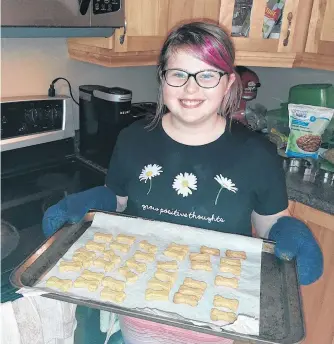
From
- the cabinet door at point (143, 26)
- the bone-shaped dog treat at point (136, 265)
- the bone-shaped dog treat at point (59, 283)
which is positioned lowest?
the bone-shaped dog treat at point (136, 265)

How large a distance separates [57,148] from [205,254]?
87cm

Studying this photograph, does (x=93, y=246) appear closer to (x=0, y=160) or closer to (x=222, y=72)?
(x=222, y=72)

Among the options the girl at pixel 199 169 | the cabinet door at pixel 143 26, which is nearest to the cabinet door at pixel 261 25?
the cabinet door at pixel 143 26

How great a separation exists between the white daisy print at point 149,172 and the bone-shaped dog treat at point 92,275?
0.79ft

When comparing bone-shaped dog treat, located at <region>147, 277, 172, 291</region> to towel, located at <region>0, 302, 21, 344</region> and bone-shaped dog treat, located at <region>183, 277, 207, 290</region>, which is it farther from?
towel, located at <region>0, 302, 21, 344</region>

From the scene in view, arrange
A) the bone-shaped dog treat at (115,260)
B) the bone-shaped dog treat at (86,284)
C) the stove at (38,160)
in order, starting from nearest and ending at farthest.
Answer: the bone-shaped dog treat at (86,284)
the bone-shaped dog treat at (115,260)
the stove at (38,160)

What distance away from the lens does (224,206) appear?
104cm

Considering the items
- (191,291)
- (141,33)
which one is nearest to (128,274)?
(191,291)

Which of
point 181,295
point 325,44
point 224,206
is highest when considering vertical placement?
point 325,44

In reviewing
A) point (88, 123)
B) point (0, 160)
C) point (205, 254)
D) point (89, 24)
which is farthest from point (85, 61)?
point (205, 254)

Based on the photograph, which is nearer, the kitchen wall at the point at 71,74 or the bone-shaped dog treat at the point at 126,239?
the bone-shaped dog treat at the point at 126,239

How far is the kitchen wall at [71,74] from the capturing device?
1.50m

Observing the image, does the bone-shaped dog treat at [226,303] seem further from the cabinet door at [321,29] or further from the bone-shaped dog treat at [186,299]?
the cabinet door at [321,29]

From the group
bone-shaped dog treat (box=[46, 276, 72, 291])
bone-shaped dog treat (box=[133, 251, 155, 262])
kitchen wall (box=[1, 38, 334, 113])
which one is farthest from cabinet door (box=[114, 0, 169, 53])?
bone-shaped dog treat (box=[46, 276, 72, 291])
